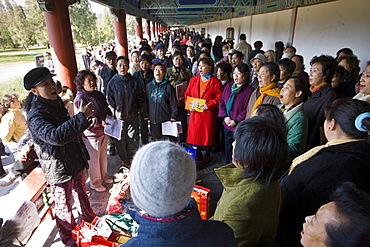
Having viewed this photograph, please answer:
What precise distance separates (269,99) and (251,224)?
1793 millimetres

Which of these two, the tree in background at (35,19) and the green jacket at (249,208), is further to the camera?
the tree in background at (35,19)

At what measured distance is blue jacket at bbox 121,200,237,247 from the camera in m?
0.82

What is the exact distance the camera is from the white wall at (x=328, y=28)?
5035 millimetres

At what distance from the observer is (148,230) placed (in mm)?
831

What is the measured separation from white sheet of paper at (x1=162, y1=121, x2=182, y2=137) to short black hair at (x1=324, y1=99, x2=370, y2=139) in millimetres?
2475

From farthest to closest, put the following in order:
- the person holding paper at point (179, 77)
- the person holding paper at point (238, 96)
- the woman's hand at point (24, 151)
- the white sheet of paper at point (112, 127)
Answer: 1. the person holding paper at point (179, 77)
2. the white sheet of paper at point (112, 127)
3. the person holding paper at point (238, 96)
4. the woman's hand at point (24, 151)

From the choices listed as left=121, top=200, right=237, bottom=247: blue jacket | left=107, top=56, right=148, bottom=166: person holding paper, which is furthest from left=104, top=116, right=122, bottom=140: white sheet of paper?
left=121, top=200, right=237, bottom=247: blue jacket

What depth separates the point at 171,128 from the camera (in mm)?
3830

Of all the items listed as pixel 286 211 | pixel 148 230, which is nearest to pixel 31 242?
pixel 148 230

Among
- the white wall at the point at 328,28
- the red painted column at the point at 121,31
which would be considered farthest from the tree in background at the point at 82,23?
the white wall at the point at 328,28

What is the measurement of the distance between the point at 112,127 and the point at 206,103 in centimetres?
145

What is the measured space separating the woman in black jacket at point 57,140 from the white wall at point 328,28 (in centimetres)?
578

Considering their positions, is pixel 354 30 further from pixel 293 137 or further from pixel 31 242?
pixel 31 242

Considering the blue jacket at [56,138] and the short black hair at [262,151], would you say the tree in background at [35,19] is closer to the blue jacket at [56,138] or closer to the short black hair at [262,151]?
the blue jacket at [56,138]
